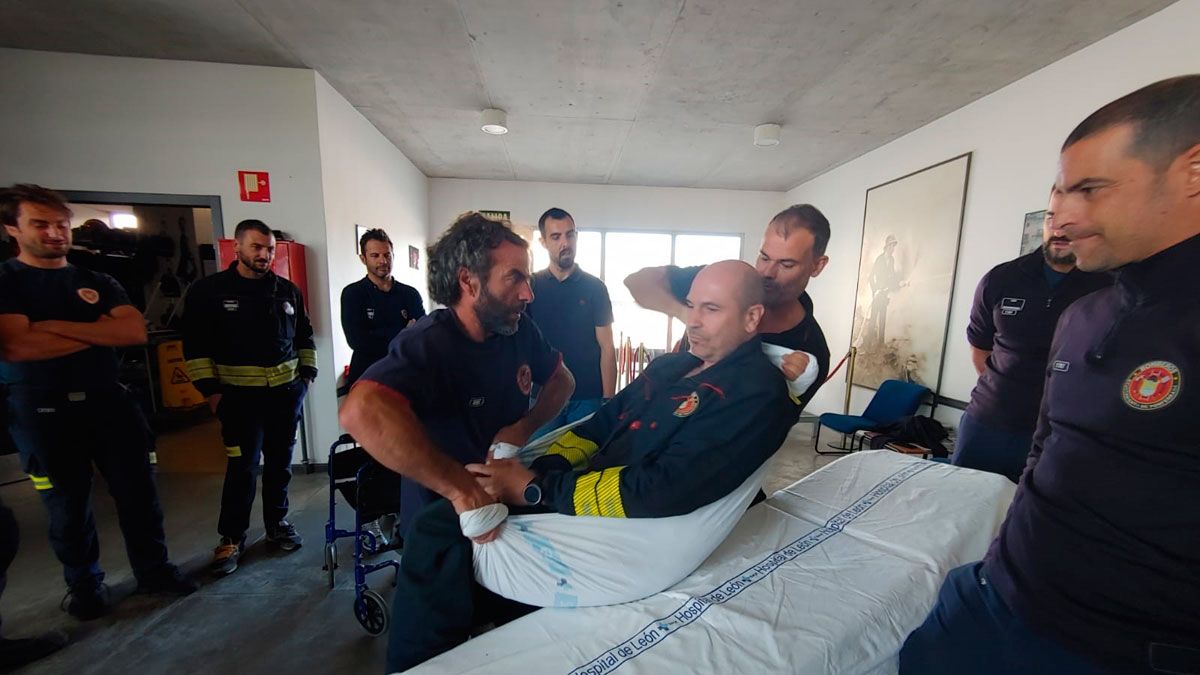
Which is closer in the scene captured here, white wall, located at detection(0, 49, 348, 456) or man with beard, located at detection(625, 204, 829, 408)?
man with beard, located at detection(625, 204, 829, 408)

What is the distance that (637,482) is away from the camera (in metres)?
0.99

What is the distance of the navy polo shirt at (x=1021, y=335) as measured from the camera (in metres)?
1.73

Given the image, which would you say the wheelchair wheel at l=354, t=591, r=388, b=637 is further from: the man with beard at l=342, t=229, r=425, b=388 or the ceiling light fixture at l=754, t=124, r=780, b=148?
the ceiling light fixture at l=754, t=124, r=780, b=148

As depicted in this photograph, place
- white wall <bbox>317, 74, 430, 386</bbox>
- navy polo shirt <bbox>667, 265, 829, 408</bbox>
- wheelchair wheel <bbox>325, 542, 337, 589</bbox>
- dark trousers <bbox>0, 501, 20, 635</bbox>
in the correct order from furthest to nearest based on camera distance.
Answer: white wall <bbox>317, 74, 430, 386</bbox>
wheelchair wheel <bbox>325, 542, 337, 589</bbox>
dark trousers <bbox>0, 501, 20, 635</bbox>
navy polo shirt <bbox>667, 265, 829, 408</bbox>

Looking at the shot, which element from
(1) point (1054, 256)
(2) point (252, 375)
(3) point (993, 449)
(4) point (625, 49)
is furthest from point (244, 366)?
(1) point (1054, 256)

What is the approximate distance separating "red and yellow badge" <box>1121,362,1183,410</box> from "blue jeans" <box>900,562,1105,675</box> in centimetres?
46

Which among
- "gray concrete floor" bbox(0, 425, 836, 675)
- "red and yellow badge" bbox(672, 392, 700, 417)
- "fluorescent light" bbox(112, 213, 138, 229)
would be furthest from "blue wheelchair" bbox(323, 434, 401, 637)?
"fluorescent light" bbox(112, 213, 138, 229)

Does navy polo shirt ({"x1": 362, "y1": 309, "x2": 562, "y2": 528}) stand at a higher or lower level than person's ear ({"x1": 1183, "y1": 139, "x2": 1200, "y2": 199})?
lower

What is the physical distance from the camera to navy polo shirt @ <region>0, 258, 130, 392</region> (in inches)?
71.1

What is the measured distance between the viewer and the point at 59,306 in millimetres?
1862

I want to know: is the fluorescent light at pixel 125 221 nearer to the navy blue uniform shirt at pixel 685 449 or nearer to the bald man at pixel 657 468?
the bald man at pixel 657 468

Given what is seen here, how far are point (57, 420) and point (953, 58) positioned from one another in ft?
17.2

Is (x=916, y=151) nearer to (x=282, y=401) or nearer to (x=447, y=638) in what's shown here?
(x=447, y=638)

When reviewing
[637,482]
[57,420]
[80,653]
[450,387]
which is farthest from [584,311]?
[80,653]
